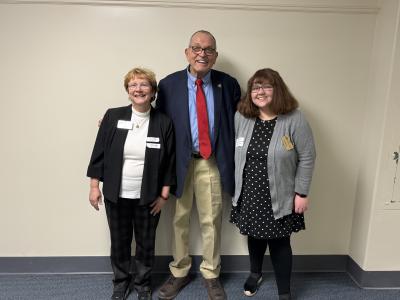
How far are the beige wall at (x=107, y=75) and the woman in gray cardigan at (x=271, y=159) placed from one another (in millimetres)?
390

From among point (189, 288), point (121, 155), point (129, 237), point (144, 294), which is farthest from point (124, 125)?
point (189, 288)

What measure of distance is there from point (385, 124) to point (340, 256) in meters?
1.06

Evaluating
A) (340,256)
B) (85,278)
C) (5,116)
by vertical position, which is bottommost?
(85,278)

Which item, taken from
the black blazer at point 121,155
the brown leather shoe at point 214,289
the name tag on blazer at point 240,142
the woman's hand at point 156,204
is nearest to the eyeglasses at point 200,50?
the black blazer at point 121,155

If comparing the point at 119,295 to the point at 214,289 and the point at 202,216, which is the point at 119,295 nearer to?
the point at 214,289

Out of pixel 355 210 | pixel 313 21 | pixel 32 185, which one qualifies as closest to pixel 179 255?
pixel 32 185

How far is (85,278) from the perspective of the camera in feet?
8.19

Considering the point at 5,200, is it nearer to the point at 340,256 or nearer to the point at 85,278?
the point at 85,278

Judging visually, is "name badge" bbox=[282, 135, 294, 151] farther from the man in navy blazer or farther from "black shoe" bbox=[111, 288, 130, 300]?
"black shoe" bbox=[111, 288, 130, 300]

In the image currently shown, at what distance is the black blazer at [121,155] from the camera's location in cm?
203

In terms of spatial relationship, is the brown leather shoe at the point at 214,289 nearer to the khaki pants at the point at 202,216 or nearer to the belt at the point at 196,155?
the khaki pants at the point at 202,216

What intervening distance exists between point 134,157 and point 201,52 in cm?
73

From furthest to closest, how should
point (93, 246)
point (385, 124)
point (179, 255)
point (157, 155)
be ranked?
point (93, 246), point (179, 255), point (385, 124), point (157, 155)

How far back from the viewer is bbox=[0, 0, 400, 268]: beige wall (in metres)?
2.26
